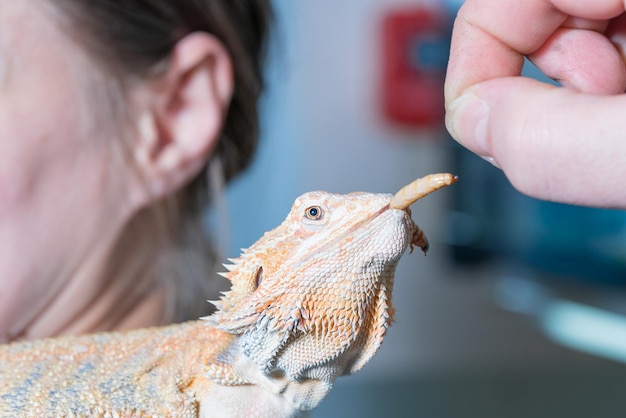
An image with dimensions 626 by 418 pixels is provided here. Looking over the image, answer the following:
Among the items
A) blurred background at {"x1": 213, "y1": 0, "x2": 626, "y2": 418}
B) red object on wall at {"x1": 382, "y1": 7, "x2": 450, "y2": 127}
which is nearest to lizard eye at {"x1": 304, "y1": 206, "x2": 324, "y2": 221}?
blurred background at {"x1": 213, "y1": 0, "x2": 626, "y2": 418}

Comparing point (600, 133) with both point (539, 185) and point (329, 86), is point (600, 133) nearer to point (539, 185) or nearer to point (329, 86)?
point (539, 185)

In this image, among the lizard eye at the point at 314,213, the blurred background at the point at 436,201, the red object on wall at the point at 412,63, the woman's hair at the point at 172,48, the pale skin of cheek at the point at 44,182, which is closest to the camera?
the lizard eye at the point at 314,213

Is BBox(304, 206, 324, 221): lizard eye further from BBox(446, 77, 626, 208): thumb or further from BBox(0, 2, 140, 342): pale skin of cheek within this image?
BBox(0, 2, 140, 342): pale skin of cheek

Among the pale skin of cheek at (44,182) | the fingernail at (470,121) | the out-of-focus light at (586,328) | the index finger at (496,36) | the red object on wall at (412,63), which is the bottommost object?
the out-of-focus light at (586,328)

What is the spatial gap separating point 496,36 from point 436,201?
1922 millimetres

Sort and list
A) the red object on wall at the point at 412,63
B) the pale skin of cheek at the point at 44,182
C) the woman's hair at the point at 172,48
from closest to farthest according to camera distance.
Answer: the pale skin of cheek at the point at 44,182 < the woman's hair at the point at 172,48 < the red object on wall at the point at 412,63

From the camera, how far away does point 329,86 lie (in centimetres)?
322

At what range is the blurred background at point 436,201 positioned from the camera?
212cm

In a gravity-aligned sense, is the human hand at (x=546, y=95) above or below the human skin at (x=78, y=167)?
above

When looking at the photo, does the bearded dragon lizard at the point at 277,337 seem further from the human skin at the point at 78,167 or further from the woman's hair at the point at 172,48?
the woman's hair at the point at 172,48

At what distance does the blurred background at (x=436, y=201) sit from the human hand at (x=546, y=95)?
3.75ft

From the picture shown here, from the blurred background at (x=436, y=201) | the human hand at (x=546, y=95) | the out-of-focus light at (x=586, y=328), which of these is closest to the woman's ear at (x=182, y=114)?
the blurred background at (x=436, y=201)

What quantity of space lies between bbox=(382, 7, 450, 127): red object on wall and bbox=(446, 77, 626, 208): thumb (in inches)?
101

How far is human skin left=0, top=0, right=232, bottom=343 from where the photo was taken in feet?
3.42
